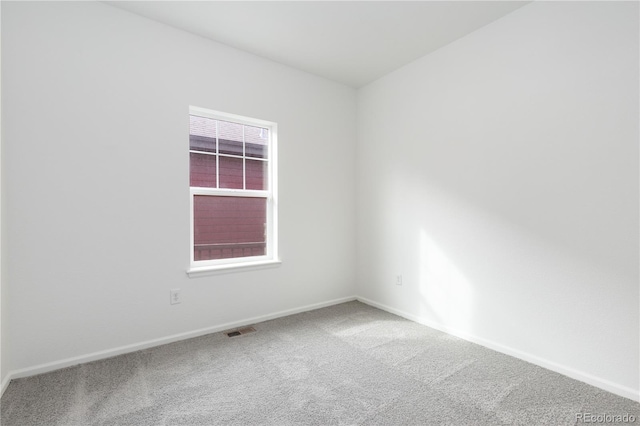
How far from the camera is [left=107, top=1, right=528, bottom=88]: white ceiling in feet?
7.68

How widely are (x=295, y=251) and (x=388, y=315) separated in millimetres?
1255

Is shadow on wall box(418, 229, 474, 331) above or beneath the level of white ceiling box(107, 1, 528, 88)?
beneath

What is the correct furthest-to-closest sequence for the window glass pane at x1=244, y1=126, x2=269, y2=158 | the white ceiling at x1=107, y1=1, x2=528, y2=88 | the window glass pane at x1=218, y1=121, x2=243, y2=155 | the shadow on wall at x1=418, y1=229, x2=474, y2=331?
the window glass pane at x1=244, y1=126, x2=269, y2=158, the window glass pane at x1=218, y1=121, x2=243, y2=155, the shadow on wall at x1=418, y1=229, x2=474, y2=331, the white ceiling at x1=107, y1=1, x2=528, y2=88

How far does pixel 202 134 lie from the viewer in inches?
115

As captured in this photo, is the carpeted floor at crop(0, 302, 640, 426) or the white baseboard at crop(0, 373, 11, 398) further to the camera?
the white baseboard at crop(0, 373, 11, 398)

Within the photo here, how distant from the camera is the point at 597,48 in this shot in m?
2.00

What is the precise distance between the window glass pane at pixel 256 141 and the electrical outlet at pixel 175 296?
149 cm

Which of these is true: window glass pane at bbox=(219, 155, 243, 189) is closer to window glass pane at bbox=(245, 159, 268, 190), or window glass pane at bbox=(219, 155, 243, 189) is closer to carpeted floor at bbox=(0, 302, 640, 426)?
window glass pane at bbox=(245, 159, 268, 190)

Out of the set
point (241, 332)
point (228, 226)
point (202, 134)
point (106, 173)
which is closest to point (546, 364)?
point (241, 332)

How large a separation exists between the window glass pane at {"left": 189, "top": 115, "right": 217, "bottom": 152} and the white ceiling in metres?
0.75

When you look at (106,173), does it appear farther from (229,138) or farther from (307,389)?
(307,389)

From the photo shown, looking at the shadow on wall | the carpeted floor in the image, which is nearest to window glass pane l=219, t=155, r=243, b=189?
the carpeted floor
